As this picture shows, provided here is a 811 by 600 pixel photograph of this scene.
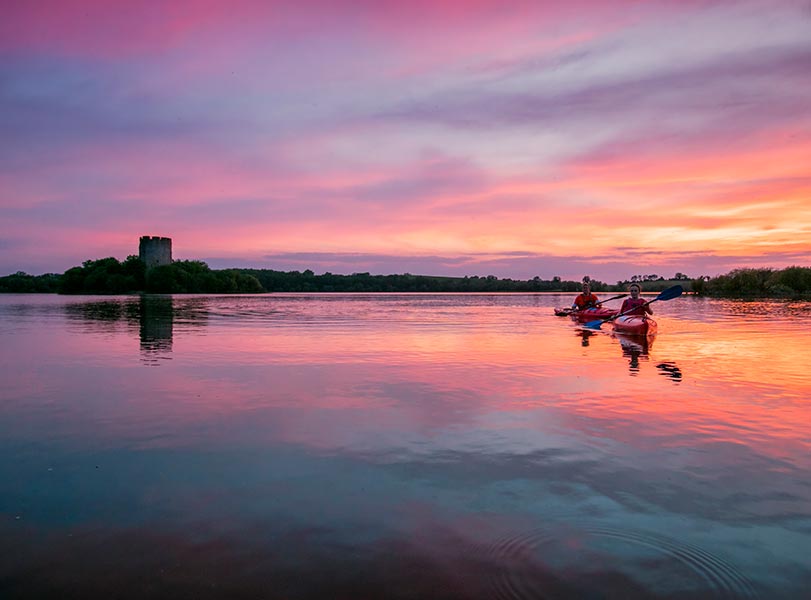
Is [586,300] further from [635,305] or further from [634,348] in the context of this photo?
[634,348]

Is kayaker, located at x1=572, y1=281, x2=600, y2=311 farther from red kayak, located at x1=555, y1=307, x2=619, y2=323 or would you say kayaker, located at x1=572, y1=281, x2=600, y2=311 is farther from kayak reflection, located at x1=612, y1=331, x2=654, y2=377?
kayak reflection, located at x1=612, y1=331, x2=654, y2=377

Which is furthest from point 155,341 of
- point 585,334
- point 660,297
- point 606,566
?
point 660,297

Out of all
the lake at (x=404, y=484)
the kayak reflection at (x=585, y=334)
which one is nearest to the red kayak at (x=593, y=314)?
the kayak reflection at (x=585, y=334)

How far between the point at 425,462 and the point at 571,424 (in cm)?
320

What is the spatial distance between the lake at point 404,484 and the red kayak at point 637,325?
35.4ft

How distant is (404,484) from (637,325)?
21.5 metres

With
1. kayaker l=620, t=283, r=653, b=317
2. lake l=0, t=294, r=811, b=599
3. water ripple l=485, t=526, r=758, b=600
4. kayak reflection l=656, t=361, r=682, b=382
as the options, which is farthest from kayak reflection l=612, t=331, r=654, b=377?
water ripple l=485, t=526, r=758, b=600

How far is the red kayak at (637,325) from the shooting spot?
25.0m

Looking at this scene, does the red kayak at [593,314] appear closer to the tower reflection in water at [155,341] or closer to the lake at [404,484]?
the lake at [404,484]

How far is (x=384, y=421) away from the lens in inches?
375

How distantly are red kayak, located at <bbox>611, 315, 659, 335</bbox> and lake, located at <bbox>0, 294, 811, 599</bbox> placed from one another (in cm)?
1078

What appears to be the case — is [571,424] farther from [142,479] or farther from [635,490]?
[142,479]

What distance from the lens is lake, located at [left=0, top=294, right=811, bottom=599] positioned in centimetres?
448

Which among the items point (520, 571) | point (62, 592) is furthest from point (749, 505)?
point (62, 592)
